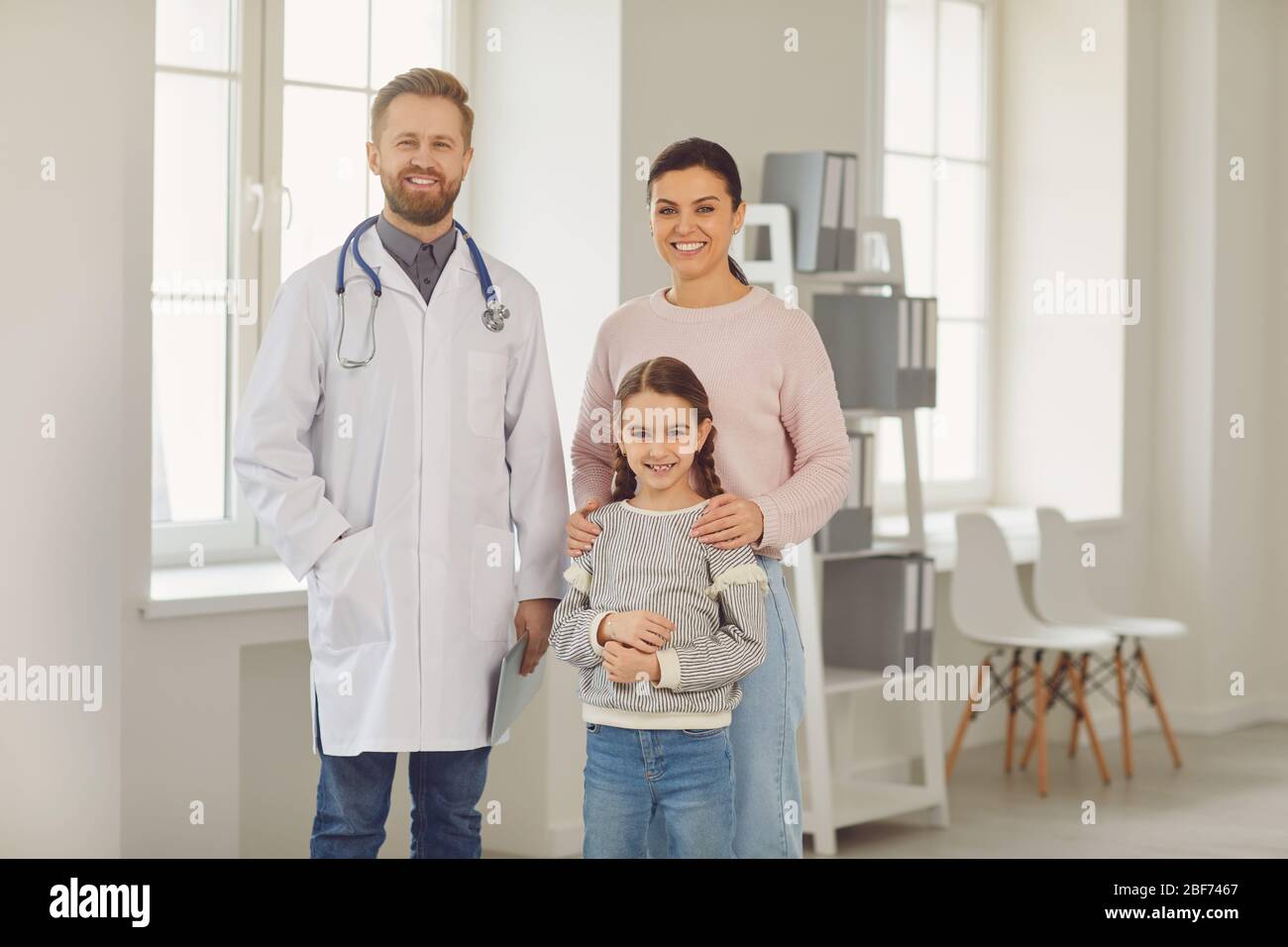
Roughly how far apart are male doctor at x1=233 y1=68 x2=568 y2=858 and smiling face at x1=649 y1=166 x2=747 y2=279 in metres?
0.29

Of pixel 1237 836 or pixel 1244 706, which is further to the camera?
pixel 1244 706

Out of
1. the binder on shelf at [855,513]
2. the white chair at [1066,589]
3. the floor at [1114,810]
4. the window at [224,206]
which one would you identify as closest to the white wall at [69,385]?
the window at [224,206]

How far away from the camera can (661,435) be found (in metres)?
2.28

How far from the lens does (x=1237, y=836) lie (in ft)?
14.3

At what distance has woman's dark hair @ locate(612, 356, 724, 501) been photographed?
2289 millimetres

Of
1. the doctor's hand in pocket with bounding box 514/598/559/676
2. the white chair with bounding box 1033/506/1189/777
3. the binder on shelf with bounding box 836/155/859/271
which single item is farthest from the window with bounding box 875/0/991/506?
the doctor's hand in pocket with bounding box 514/598/559/676

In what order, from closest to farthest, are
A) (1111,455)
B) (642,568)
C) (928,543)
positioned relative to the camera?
(642,568) → (928,543) → (1111,455)

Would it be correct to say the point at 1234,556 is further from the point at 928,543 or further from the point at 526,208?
the point at 526,208

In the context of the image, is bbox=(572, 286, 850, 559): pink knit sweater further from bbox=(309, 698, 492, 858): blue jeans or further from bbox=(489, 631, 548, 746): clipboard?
bbox=(309, 698, 492, 858): blue jeans

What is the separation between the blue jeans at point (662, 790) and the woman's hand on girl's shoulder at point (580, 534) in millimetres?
251

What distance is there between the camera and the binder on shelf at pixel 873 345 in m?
4.26

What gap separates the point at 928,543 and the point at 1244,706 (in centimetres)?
168

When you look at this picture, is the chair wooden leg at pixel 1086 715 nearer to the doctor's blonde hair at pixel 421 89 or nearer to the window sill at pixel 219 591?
the window sill at pixel 219 591

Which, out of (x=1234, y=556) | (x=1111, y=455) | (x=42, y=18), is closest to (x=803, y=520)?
(x=42, y=18)
